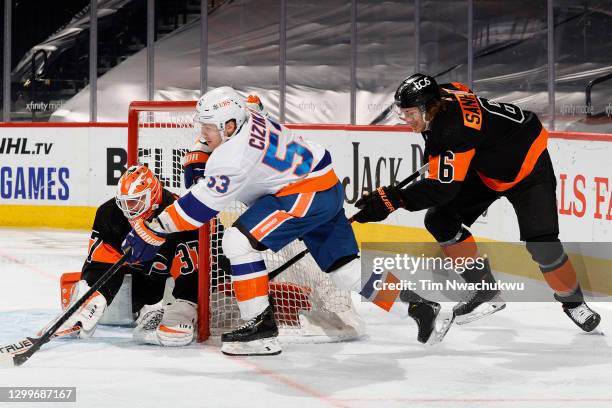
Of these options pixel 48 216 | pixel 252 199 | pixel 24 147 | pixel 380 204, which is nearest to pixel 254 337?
pixel 252 199

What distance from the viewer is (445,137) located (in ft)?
15.7

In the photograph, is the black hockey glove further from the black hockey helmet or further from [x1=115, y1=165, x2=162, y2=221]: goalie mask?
[x1=115, y1=165, x2=162, y2=221]: goalie mask

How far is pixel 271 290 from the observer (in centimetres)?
520

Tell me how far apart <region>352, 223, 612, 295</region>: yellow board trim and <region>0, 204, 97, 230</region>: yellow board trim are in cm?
228

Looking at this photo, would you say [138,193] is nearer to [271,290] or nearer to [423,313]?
[271,290]

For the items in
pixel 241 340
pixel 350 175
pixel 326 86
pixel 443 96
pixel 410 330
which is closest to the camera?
pixel 241 340

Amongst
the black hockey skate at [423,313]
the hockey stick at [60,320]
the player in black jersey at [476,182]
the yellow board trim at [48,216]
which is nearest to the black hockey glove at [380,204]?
the player in black jersey at [476,182]

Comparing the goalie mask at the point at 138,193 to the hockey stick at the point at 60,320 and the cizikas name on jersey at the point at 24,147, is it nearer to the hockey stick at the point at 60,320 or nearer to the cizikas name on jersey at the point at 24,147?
the hockey stick at the point at 60,320

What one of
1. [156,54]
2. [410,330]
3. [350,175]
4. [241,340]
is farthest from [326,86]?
[241,340]

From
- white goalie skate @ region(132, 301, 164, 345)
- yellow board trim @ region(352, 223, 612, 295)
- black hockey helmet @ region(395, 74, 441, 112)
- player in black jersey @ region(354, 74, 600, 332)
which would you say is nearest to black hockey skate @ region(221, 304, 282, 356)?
white goalie skate @ region(132, 301, 164, 345)

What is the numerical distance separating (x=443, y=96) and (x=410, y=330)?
0.99 meters

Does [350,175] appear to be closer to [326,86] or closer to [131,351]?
[326,86]

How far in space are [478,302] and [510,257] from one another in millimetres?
1644

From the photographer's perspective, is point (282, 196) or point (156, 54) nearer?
point (282, 196)
